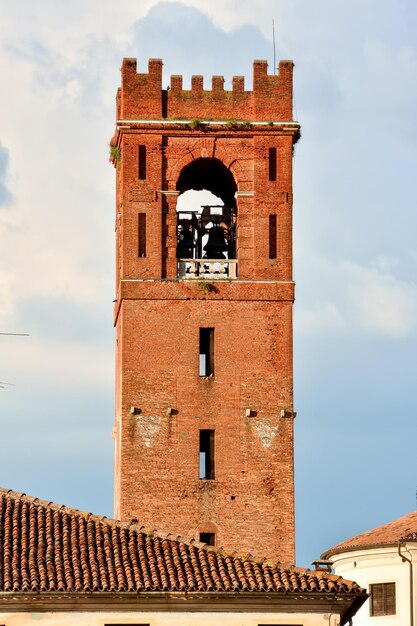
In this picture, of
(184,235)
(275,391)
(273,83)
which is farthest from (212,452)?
(273,83)

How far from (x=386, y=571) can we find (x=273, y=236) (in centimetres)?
879

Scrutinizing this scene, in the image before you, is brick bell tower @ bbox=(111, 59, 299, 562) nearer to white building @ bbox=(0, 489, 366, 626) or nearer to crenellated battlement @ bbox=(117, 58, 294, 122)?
crenellated battlement @ bbox=(117, 58, 294, 122)

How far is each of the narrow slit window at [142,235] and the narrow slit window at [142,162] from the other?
99 centimetres

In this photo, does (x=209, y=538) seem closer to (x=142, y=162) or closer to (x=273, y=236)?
(x=273, y=236)

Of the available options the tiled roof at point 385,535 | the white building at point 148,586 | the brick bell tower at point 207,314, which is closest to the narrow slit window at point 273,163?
the brick bell tower at point 207,314

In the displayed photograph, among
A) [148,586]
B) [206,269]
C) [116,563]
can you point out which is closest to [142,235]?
[206,269]

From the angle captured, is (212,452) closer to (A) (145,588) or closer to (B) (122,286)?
(B) (122,286)

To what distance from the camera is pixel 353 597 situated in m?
46.0

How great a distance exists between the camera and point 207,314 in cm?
5791

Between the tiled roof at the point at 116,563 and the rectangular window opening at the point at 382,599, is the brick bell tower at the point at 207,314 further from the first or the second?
the tiled roof at the point at 116,563

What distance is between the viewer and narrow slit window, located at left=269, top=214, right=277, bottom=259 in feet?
192

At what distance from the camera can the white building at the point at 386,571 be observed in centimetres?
5481

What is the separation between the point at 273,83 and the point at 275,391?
786 cm

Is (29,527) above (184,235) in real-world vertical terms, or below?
below
